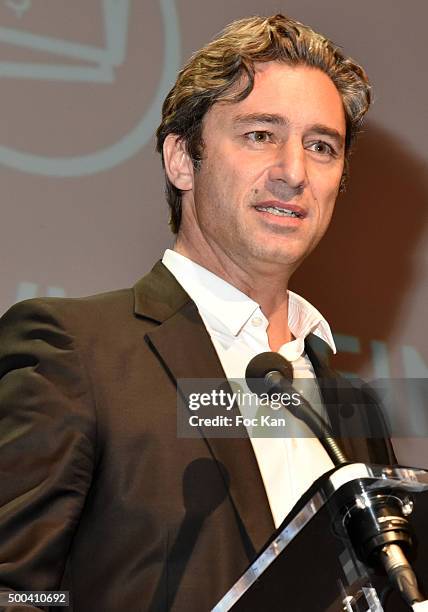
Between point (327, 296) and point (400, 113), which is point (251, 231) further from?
point (400, 113)

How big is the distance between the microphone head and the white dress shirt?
213mm

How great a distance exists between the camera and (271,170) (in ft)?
5.12

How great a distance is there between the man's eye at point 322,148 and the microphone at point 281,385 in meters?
0.59

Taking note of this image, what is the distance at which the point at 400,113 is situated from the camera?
226 centimetres

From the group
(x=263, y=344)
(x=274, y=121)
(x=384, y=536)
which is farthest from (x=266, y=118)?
(x=384, y=536)

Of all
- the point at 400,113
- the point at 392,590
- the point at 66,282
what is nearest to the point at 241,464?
the point at 392,590

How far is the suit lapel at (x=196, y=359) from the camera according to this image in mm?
1219

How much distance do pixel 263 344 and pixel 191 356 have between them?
0.69ft

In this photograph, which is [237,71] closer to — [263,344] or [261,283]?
[261,283]

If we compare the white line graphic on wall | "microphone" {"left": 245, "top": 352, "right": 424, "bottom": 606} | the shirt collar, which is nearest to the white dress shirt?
the shirt collar

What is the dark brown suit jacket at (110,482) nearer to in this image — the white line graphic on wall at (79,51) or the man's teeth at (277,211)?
the man's teeth at (277,211)

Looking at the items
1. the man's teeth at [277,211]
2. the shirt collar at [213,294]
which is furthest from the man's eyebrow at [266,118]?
the shirt collar at [213,294]

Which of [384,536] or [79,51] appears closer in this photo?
[384,536]

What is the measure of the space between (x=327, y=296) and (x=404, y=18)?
709 mm
